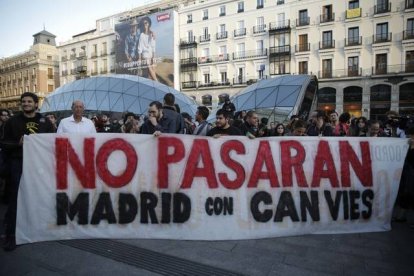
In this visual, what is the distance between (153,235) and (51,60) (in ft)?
261

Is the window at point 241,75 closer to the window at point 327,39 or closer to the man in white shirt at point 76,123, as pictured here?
the window at point 327,39

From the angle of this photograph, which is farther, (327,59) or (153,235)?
(327,59)

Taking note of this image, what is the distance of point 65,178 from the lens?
412 cm

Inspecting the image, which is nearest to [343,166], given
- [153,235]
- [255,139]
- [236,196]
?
[255,139]

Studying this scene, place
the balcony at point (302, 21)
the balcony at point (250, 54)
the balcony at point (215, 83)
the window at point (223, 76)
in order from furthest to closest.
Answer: the window at point (223, 76) < the balcony at point (215, 83) < the balcony at point (250, 54) < the balcony at point (302, 21)

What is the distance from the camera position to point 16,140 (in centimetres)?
407

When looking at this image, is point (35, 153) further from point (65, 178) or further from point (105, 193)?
point (105, 193)

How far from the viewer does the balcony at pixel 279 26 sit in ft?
132

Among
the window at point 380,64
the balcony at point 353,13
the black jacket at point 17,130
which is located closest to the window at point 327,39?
the balcony at point 353,13

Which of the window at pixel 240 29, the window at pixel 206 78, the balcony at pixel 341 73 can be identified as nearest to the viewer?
the balcony at pixel 341 73

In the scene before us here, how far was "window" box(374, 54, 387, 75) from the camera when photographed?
3512cm

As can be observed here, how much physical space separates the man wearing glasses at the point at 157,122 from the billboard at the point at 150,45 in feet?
142

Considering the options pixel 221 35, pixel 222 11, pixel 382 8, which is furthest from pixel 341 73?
pixel 222 11

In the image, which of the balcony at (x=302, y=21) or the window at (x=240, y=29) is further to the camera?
the window at (x=240, y=29)
